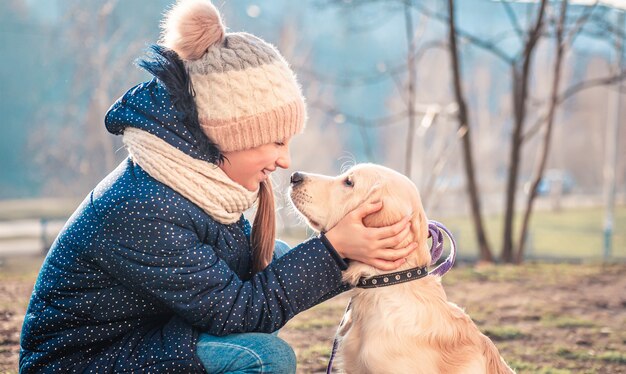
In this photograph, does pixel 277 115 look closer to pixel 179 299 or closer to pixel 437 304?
pixel 179 299

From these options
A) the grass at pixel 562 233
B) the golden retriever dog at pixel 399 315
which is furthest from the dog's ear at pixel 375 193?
the grass at pixel 562 233

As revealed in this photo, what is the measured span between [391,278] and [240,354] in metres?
0.69

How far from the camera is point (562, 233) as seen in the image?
18.8m

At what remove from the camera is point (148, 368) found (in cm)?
216

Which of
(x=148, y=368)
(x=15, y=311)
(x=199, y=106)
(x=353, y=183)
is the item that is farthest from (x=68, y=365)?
(x=15, y=311)

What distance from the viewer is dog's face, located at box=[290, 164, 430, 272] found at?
97.8 inches

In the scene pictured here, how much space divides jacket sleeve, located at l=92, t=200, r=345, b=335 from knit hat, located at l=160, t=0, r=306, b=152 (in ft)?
1.21

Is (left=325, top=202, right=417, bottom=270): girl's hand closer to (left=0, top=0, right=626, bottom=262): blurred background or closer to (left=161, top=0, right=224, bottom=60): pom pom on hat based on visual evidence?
(left=0, top=0, right=626, bottom=262): blurred background

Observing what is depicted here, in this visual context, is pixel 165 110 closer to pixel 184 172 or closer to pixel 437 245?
pixel 184 172

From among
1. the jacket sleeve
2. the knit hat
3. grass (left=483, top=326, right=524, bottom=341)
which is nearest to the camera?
the jacket sleeve

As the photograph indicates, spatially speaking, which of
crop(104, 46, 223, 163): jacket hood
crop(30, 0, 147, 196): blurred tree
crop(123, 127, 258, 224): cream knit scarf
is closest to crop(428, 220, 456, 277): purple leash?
crop(123, 127, 258, 224): cream knit scarf

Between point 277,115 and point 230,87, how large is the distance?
0.21m

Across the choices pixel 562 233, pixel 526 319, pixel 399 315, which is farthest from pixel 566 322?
pixel 562 233

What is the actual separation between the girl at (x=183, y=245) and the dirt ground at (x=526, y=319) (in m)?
0.93
